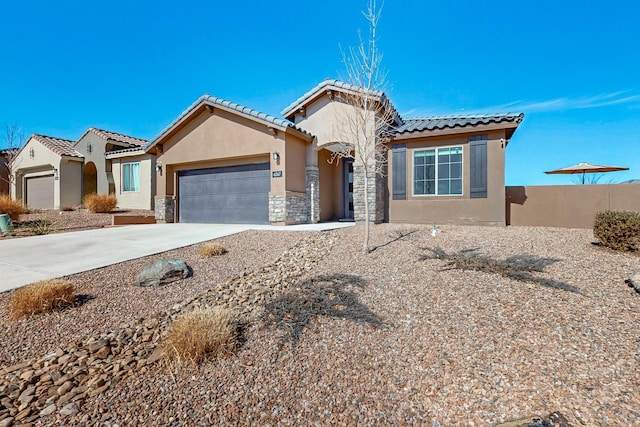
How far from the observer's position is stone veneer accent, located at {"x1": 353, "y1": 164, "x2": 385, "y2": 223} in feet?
36.3

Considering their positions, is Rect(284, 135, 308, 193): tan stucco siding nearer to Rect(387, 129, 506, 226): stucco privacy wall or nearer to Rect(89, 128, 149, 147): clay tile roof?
Rect(387, 129, 506, 226): stucco privacy wall

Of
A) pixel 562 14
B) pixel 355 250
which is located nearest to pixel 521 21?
pixel 562 14

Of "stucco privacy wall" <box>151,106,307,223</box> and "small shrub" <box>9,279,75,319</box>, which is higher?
"stucco privacy wall" <box>151,106,307,223</box>

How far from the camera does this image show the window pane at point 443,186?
10.7 metres

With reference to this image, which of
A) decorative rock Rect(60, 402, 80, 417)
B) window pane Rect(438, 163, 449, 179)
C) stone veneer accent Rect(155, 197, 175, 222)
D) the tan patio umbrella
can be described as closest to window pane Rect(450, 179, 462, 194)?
window pane Rect(438, 163, 449, 179)

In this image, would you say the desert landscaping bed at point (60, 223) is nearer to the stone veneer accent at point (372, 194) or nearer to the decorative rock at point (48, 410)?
the decorative rock at point (48, 410)

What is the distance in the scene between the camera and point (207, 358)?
319cm

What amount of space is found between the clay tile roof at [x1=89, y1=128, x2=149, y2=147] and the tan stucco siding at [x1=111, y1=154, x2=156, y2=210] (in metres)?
1.49

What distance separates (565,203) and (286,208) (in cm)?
982

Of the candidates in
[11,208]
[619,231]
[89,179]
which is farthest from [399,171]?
[89,179]

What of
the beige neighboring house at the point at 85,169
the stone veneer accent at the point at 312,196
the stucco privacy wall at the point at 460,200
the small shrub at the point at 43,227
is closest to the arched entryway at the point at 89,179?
the beige neighboring house at the point at 85,169

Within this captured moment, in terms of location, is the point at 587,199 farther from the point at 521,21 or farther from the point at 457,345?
the point at 457,345

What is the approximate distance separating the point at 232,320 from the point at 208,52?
530 inches

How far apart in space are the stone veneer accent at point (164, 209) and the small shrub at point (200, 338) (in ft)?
38.7
